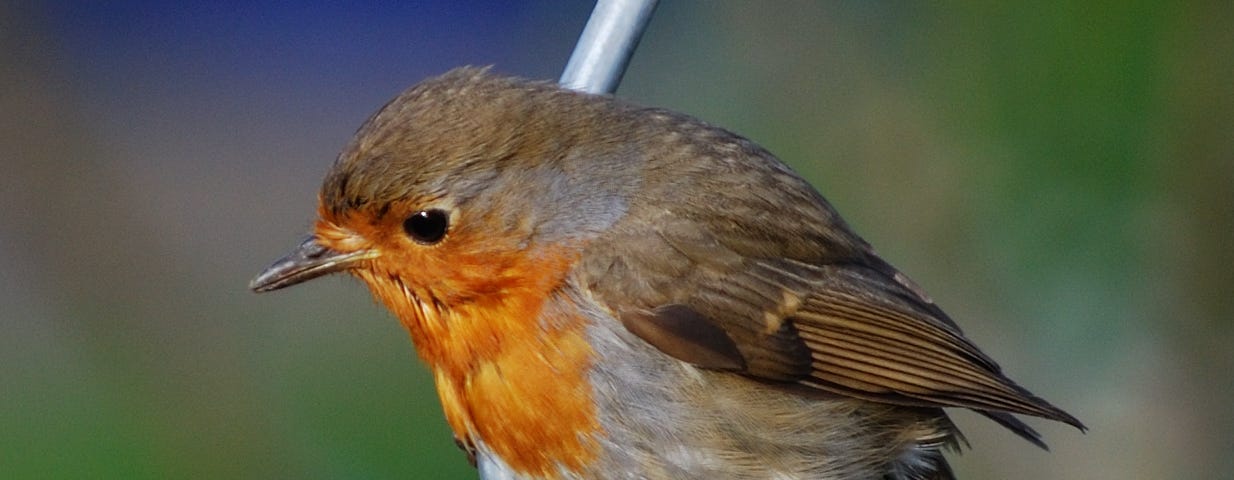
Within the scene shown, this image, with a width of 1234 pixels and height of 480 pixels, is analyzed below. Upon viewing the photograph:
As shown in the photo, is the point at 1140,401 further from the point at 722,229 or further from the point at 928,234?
the point at 722,229

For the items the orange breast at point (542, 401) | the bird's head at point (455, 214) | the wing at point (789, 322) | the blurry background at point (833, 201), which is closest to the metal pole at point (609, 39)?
the bird's head at point (455, 214)

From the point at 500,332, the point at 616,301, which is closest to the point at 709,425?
the point at 616,301

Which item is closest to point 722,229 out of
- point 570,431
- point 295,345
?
point 570,431

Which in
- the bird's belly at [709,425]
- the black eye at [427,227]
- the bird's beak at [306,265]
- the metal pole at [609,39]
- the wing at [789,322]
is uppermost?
the metal pole at [609,39]

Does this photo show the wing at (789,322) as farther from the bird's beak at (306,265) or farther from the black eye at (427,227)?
the bird's beak at (306,265)

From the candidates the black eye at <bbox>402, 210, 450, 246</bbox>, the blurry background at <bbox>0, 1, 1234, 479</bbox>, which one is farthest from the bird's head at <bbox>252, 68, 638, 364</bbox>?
the blurry background at <bbox>0, 1, 1234, 479</bbox>

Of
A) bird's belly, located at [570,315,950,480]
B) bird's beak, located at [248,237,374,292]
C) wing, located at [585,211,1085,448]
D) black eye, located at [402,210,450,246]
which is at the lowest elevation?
bird's beak, located at [248,237,374,292]

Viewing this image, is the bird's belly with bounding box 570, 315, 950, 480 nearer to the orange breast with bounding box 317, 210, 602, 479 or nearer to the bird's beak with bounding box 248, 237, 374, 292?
the orange breast with bounding box 317, 210, 602, 479
